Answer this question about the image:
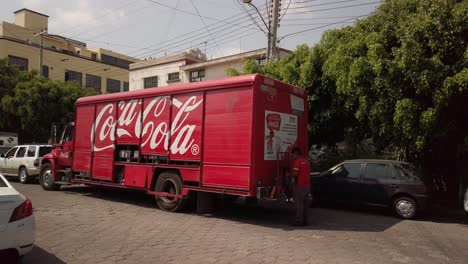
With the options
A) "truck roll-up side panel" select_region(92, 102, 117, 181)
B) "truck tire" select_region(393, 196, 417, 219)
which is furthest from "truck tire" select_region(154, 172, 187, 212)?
"truck tire" select_region(393, 196, 417, 219)

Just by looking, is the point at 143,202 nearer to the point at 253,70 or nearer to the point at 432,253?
the point at 253,70

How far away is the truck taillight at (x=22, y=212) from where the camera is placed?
5.03 meters

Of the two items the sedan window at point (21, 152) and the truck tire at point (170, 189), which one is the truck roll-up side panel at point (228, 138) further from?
the sedan window at point (21, 152)

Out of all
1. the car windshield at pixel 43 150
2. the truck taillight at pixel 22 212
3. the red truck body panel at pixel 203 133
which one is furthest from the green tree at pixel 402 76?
the car windshield at pixel 43 150

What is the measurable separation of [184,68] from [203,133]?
23396 mm

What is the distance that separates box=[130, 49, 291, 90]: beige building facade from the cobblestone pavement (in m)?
18.5

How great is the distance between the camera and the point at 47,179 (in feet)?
46.8

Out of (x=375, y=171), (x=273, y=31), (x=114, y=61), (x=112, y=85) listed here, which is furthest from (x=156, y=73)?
(x=375, y=171)

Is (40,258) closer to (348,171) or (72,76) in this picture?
(348,171)

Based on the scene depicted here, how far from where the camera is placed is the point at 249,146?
8633 millimetres

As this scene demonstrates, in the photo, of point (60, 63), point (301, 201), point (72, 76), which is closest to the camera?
point (301, 201)

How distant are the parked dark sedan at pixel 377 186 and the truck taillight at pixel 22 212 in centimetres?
829

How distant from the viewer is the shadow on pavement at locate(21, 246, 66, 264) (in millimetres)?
5812

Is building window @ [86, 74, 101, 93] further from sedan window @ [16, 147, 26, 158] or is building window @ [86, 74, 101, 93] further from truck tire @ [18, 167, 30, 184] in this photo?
truck tire @ [18, 167, 30, 184]
